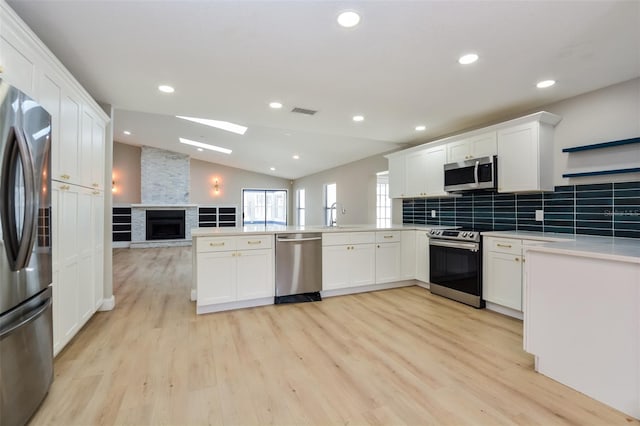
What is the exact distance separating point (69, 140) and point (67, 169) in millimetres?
237

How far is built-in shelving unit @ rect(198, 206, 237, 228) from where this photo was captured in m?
10.4

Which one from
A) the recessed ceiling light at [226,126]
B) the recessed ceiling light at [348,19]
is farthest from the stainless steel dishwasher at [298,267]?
the recessed ceiling light at [226,126]

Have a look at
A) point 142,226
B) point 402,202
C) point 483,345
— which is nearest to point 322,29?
point 483,345

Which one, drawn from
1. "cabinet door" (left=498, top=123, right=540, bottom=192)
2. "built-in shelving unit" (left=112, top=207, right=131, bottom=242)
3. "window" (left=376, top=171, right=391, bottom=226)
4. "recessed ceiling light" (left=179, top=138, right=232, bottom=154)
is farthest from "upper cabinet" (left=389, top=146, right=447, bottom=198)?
"built-in shelving unit" (left=112, top=207, right=131, bottom=242)

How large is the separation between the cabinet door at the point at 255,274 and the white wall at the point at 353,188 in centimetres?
368

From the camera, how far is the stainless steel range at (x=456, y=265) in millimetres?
3396

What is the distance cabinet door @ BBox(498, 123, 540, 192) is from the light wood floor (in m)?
1.44

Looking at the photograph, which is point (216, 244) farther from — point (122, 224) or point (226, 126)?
point (122, 224)

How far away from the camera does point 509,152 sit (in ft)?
10.7

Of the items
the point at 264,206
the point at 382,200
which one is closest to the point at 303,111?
the point at 382,200

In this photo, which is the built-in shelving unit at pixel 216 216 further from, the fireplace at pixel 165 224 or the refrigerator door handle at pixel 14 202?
the refrigerator door handle at pixel 14 202

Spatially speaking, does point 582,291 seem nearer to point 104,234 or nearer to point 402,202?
point 402,202

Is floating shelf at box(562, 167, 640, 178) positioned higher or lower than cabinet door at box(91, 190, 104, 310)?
higher

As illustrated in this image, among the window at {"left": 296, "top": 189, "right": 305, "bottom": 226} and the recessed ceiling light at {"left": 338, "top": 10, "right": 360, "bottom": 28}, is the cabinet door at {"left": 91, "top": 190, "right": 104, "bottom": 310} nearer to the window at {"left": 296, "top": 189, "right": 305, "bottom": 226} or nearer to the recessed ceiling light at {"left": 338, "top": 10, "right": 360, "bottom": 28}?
the recessed ceiling light at {"left": 338, "top": 10, "right": 360, "bottom": 28}
